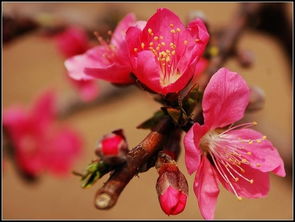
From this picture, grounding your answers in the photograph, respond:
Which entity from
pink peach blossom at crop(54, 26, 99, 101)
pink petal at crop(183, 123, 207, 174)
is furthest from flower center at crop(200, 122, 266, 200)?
pink peach blossom at crop(54, 26, 99, 101)

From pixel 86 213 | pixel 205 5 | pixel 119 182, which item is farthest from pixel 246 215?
pixel 119 182

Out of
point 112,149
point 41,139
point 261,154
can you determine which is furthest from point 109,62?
point 41,139

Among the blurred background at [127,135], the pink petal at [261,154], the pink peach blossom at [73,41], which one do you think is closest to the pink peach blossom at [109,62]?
the pink petal at [261,154]

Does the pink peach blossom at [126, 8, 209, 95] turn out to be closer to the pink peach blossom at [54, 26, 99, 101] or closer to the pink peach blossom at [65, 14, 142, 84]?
the pink peach blossom at [65, 14, 142, 84]

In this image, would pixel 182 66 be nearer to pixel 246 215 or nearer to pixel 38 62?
pixel 246 215

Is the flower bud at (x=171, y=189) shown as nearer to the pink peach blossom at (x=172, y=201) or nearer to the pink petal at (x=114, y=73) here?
the pink peach blossom at (x=172, y=201)

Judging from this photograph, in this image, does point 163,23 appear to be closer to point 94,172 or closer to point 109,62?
point 109,62
